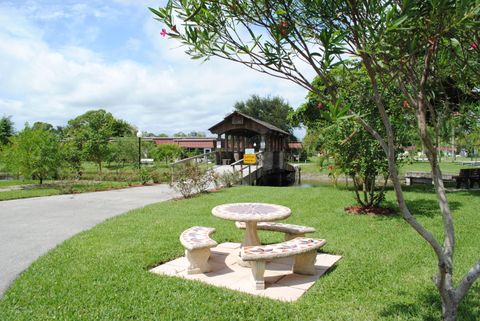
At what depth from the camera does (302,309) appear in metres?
3.71

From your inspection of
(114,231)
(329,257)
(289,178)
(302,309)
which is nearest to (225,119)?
(289,178)

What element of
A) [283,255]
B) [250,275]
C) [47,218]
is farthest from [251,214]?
[47,218]

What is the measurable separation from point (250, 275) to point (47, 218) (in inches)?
245

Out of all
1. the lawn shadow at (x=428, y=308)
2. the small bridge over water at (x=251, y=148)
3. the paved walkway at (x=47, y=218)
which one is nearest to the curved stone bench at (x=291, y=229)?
the lawn shadow at (x=428, y=308)

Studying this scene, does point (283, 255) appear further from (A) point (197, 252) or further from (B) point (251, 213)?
(A) point (197, 252)

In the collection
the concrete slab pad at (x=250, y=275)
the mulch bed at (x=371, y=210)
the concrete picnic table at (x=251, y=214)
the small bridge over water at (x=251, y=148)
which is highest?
the small bridge over water at (x=251, y=148)

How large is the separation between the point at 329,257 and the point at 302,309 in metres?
1.92

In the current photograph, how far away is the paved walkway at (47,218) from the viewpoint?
573cm

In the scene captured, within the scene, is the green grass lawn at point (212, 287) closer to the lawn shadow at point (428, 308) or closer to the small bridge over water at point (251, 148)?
the lawn shadow at point (428, 308)

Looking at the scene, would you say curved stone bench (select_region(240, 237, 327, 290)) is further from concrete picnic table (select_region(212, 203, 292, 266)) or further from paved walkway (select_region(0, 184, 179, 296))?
paved walkway (select_region(0, 184, 179, 296))

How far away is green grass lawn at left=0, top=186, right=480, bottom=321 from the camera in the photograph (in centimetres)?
364

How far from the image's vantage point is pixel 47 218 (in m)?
8.84

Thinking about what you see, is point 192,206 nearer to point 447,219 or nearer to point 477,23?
point 447,219

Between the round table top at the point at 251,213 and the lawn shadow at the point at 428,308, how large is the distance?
69.4 inches
